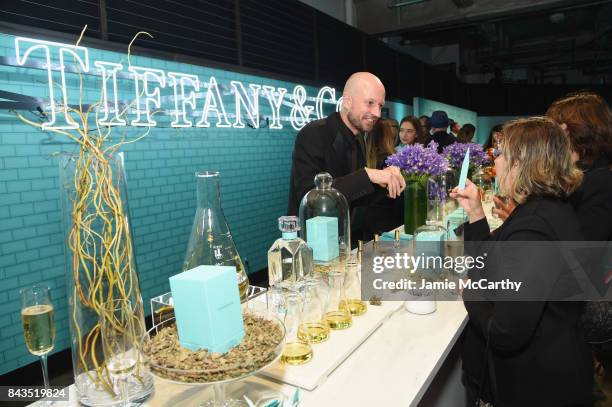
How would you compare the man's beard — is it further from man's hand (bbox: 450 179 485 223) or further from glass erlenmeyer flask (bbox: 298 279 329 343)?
glass erlenmeyer flask (bbox: 298 279 329 343)

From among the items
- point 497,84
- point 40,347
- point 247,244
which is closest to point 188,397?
point 40,347

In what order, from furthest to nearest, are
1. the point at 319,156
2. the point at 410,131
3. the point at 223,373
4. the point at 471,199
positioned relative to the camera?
the point at 410,131 < the point at 319,156 < the point at 471,199 < the point at 223,373

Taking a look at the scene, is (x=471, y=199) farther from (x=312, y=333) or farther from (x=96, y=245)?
(x=96, y=245)

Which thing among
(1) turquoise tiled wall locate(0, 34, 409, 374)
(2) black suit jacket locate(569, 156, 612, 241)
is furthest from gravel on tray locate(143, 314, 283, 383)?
(1) turquoise tiled wall locate(0, 34, 409, 374)

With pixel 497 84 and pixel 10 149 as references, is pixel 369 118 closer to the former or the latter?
pixel 10 149

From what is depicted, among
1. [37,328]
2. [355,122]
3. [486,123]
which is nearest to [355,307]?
[37,328]

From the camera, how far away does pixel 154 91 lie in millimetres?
3836

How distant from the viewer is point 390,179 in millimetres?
2188

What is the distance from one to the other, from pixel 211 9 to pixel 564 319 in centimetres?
414

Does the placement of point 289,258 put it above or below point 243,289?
above

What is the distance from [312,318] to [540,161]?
0.94m

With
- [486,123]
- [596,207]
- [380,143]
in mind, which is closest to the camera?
[596,207]

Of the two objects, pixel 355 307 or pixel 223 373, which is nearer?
pixel 223 373


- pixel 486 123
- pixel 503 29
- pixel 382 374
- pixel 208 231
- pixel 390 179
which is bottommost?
pixel 382 374
